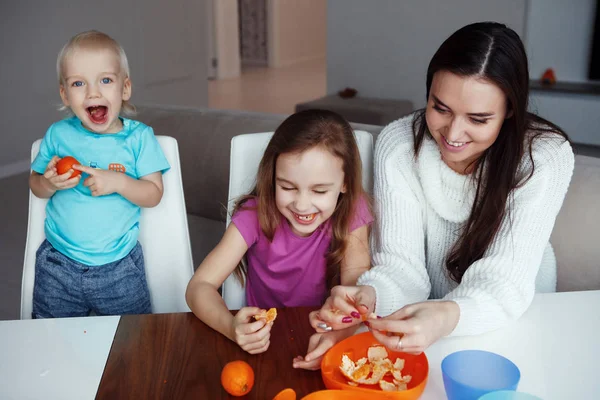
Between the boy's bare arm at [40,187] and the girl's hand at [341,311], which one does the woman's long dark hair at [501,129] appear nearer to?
the girl's hand at [341,311]

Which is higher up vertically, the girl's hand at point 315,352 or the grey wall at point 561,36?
the grey wall at point 561,36

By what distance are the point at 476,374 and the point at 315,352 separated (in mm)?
255

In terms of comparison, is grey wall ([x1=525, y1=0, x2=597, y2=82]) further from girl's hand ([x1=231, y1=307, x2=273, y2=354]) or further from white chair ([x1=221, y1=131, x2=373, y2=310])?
girl's hand ([x1=231, y1=307, x2=273, y2=354])

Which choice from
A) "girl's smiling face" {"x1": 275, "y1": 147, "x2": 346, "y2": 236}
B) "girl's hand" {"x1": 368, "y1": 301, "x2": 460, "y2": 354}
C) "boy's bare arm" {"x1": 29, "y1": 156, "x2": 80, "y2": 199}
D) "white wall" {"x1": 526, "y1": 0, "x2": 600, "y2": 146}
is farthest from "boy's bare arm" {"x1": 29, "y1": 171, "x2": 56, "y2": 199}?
"white wall" {"x1": 526, "y1": 0, "x2": 600, "y2": 146}

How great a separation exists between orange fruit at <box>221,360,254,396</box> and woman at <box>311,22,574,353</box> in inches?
7.1

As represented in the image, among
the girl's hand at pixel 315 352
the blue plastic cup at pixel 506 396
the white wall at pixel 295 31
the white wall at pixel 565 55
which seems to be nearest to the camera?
the blue plastic cup at pixel 506 396

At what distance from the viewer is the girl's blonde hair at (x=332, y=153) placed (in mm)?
1371

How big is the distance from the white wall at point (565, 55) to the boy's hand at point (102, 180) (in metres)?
3.62

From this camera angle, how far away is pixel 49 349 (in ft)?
3.52

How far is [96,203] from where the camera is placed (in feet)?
5.05

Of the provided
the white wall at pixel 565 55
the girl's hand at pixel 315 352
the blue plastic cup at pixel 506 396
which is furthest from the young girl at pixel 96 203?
the white wall at pixel 565 55

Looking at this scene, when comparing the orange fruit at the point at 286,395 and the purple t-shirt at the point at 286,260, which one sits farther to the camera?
the purple t-shirt at the point at 286,260

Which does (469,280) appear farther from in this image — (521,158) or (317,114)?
(317,114)

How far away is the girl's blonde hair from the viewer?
1.37m
